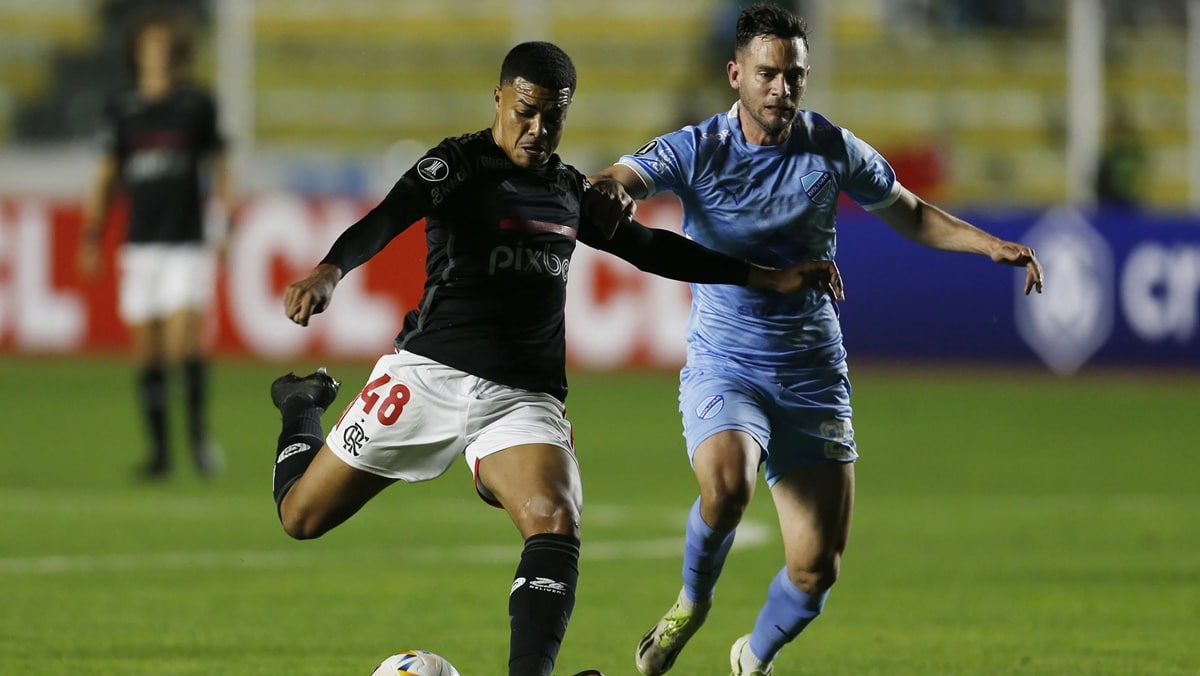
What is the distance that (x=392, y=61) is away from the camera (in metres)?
25.6

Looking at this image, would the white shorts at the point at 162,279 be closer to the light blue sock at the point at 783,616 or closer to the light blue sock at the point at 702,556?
the light blue sock at the point at 702,556

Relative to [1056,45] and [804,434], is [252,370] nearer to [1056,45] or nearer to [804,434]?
[1056,45]

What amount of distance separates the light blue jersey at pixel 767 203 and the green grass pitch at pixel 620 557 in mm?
1192

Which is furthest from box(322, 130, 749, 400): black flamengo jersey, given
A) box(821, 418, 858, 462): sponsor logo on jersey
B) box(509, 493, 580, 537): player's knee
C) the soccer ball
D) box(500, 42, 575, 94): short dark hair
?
box(821, 418, 858, 462): sponsor logo on jersey

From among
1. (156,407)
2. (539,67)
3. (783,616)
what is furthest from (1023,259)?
(156,407)

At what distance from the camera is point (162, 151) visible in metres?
12.8

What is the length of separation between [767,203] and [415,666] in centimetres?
197

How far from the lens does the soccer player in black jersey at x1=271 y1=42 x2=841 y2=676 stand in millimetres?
5660

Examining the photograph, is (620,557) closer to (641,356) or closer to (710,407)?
(710,407)

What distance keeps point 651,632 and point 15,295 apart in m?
13.6

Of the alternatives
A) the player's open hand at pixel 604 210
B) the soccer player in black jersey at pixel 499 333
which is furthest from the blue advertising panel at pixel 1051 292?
the soccer player in black jersey at pixel 499 333

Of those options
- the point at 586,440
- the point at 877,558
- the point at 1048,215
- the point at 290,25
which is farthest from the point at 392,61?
the point at 877,558

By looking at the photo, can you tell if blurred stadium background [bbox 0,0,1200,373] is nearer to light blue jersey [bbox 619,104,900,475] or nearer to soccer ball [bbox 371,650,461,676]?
light blue jersey [bbox 619,104,900,475]

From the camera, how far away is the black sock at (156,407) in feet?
40.8
